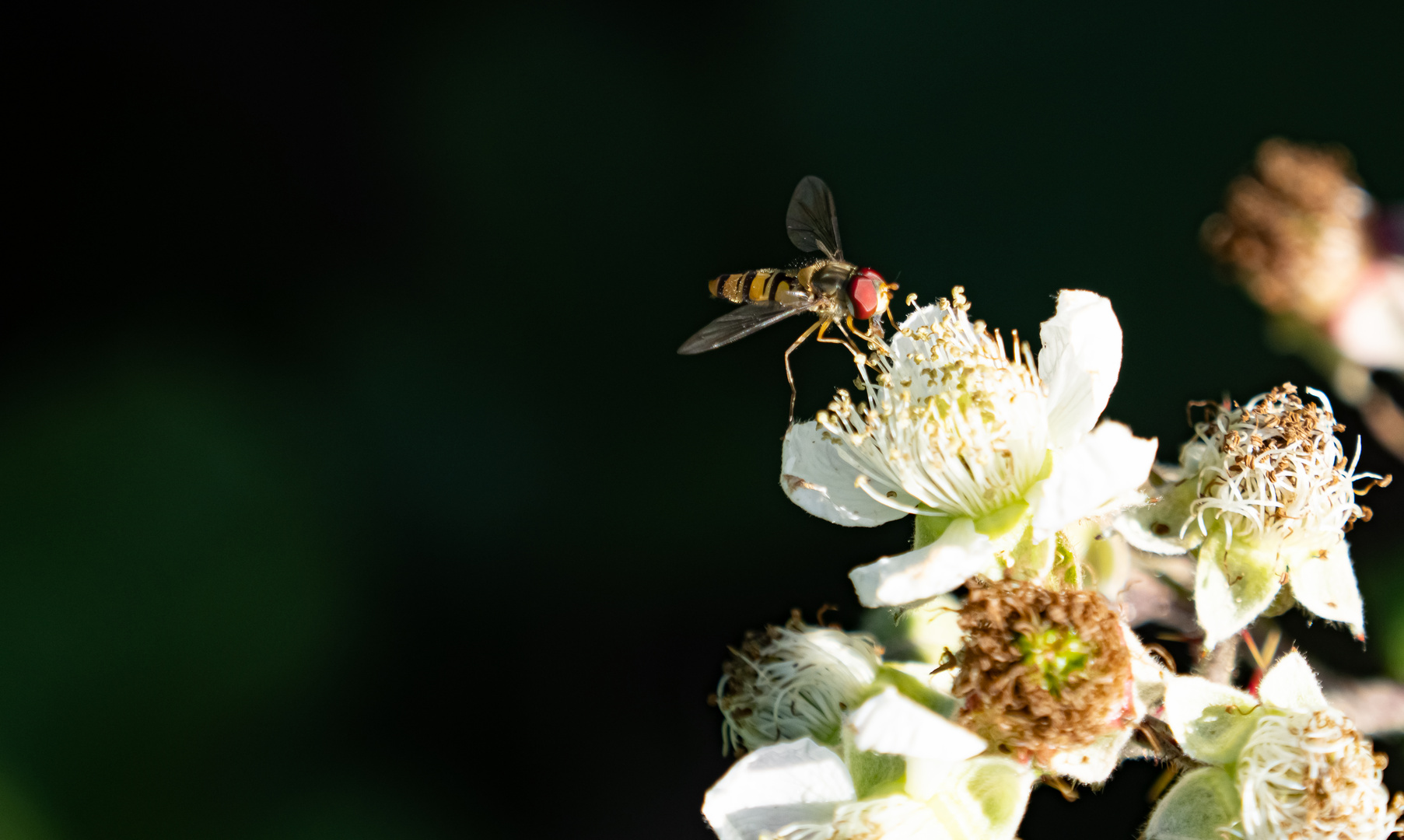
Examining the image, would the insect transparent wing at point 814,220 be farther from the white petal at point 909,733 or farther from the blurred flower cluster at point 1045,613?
the white petal at point 909,733

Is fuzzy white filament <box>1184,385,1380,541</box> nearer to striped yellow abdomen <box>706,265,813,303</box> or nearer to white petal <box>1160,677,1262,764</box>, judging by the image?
white petal <box>1160,677,1262,764</box>

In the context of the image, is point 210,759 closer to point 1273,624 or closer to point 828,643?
point 828,643

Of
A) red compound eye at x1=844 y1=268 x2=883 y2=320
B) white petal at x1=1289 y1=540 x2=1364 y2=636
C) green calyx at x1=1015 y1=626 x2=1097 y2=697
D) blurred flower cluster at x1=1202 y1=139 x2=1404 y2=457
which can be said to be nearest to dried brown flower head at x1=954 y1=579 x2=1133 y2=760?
green calyx at x1=1015 y1=626 x2=1097 y2=697

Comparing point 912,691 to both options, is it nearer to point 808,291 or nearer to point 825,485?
point 825,485

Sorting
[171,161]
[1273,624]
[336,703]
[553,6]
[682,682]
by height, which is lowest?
[682,682]

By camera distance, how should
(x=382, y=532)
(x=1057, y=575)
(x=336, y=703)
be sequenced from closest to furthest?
(x=1057, y=575)
(x=336, y=703)
(x=382, y=532)

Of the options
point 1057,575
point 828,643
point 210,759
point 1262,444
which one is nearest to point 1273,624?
point 1262,444

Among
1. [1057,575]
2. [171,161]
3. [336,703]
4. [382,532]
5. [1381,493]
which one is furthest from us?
[171,161]

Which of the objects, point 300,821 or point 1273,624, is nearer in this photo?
point 1273,624
